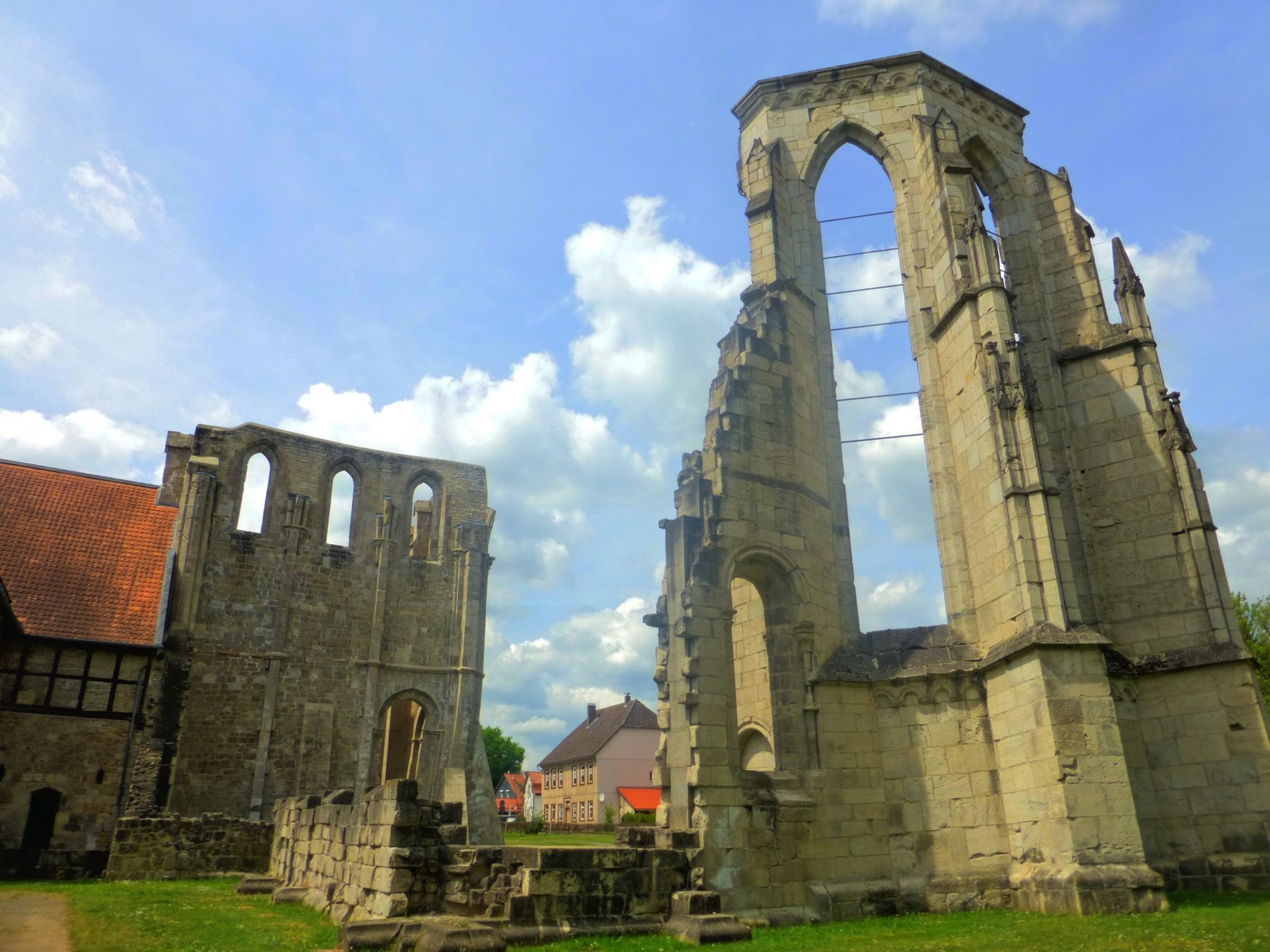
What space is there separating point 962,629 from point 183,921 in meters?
10.5

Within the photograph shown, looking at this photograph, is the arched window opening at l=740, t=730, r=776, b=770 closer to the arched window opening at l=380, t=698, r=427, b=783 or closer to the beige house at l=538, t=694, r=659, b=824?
the arched window opening at l=380, t=698, r=427, b=783

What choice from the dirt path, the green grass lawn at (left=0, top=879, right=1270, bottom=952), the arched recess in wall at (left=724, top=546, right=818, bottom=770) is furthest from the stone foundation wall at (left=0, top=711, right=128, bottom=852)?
the arched recess in wall at (left=724, top=546, right=818, bottom=770)

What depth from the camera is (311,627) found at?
79.0 ft

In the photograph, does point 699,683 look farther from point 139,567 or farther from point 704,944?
point 139,567

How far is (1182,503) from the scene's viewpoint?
12.8 m

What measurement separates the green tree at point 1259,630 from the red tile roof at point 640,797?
96.3ft

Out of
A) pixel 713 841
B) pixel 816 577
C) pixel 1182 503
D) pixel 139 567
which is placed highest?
pixel 139 567

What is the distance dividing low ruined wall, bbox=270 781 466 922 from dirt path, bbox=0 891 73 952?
2.81 meters

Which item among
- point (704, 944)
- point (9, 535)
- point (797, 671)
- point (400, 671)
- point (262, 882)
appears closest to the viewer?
point (704, 944)

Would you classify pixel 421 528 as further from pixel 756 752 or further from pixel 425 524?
pixel 756 752

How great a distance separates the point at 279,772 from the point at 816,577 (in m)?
16.5

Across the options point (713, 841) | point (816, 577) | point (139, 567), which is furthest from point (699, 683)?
point (139, 567)

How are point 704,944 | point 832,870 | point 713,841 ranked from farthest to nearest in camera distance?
1. point 832,870
2. point 713,841
3. point 704,944

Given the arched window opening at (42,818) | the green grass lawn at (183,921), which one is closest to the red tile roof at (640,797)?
the arched window opening at (42,818)
